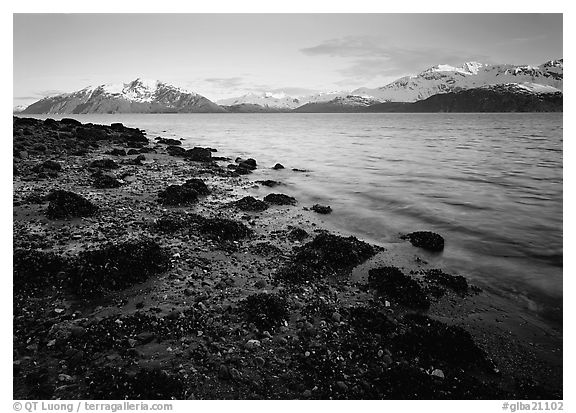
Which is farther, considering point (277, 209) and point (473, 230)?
point (277, 209)

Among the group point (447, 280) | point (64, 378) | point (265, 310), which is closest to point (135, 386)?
point (64, 378)

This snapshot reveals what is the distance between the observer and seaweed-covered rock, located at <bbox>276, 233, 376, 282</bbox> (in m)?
6.94

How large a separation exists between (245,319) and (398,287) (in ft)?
9.89

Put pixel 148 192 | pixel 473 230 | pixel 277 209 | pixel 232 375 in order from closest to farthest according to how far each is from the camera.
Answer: pixel 232 375 → pixel 473 230 → pixel 277 209 → pixel 148 192

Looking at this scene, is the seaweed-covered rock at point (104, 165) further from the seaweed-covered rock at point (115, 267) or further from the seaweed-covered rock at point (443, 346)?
the seaweed-covered rock at point (443, 346)

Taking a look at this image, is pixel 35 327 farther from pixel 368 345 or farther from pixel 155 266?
pixel 368 345

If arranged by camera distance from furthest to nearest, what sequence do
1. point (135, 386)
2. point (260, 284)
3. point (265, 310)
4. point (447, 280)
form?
point (447, 280) → point (260, 284) → point (265, 310) → point (135, 386)

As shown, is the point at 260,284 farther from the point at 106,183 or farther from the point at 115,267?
the point at 106,183

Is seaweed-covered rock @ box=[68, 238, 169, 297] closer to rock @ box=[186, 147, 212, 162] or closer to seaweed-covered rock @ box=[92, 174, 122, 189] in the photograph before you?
seaweed-covered rock @ box=[92, 174, 122, 189]

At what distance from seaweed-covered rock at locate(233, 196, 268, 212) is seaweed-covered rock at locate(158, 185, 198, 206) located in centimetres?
151

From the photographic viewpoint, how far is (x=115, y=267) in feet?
20.7
